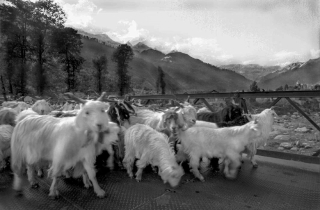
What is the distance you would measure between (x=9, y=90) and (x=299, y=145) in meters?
24.2

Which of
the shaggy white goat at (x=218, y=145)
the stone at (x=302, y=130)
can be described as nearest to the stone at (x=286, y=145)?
the stone at (x=302, y=130)

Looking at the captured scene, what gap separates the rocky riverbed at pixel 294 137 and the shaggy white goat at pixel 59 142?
811cm

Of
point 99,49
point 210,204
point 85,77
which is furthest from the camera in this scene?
point 99,49

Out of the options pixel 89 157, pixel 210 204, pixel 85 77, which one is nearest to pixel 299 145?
pixel 210 204

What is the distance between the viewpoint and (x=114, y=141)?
3754mm

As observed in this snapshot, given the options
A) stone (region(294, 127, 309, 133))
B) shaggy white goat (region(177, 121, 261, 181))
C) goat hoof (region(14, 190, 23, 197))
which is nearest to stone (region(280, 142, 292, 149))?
stone (region(294, 127, 309, 133))

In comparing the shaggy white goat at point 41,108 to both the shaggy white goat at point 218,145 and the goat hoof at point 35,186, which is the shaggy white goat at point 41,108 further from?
the shaggy white goat at point 218,145

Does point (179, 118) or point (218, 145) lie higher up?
point (179, 118)

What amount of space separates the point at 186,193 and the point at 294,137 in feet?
31.5

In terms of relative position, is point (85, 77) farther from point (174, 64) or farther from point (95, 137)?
point (174, 64)

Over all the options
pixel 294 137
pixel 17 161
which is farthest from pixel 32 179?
pixel 294 137

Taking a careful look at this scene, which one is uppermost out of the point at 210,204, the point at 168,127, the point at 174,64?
the point at 174,64

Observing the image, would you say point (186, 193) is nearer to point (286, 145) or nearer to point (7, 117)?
point (7, 117)

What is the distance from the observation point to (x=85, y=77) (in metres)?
39.0
